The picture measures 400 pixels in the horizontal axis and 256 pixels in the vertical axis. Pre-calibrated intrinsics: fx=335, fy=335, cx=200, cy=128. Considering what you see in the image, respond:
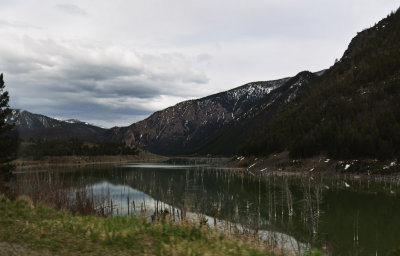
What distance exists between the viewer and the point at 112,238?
60.7ft

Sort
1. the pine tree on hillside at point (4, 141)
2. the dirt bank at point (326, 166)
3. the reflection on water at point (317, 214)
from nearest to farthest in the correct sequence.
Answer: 1. the reflection on water at point (317, 214)
2. the pine tree on hillside at point (4, 141)
3. the dirt bank at point (326, 166)

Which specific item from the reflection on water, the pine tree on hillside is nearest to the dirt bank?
the reflection on water

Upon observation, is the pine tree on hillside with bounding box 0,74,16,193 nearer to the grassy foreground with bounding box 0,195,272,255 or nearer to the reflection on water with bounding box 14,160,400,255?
the reflection on water with bounding box 14,160,400,255

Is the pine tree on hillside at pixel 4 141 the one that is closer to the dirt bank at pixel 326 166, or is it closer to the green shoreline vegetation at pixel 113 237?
the green shoreline vegetation at pixel 113 237

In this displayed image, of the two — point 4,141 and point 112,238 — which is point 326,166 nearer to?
point 4,141

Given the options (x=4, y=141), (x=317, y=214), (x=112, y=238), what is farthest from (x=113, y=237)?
(x=4, y=141)

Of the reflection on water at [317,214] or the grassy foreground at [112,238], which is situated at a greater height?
the grassy foreground at [112,238]

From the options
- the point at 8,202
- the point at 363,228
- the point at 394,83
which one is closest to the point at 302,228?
the point at 363,228

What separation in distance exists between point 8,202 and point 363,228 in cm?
4453

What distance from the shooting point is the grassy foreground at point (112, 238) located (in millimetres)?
16812

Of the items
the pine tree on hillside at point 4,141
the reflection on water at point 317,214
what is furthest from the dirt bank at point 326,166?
the pine tree on hillside at point 4,141

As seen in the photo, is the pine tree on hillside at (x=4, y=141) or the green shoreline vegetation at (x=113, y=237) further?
the pine tree on hillside at (x=4, y=141)

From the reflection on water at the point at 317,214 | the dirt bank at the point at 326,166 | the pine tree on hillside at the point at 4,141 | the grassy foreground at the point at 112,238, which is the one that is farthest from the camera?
the dirt bank at the point at 326,166

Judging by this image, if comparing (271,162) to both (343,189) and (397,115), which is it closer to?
(397,115)
